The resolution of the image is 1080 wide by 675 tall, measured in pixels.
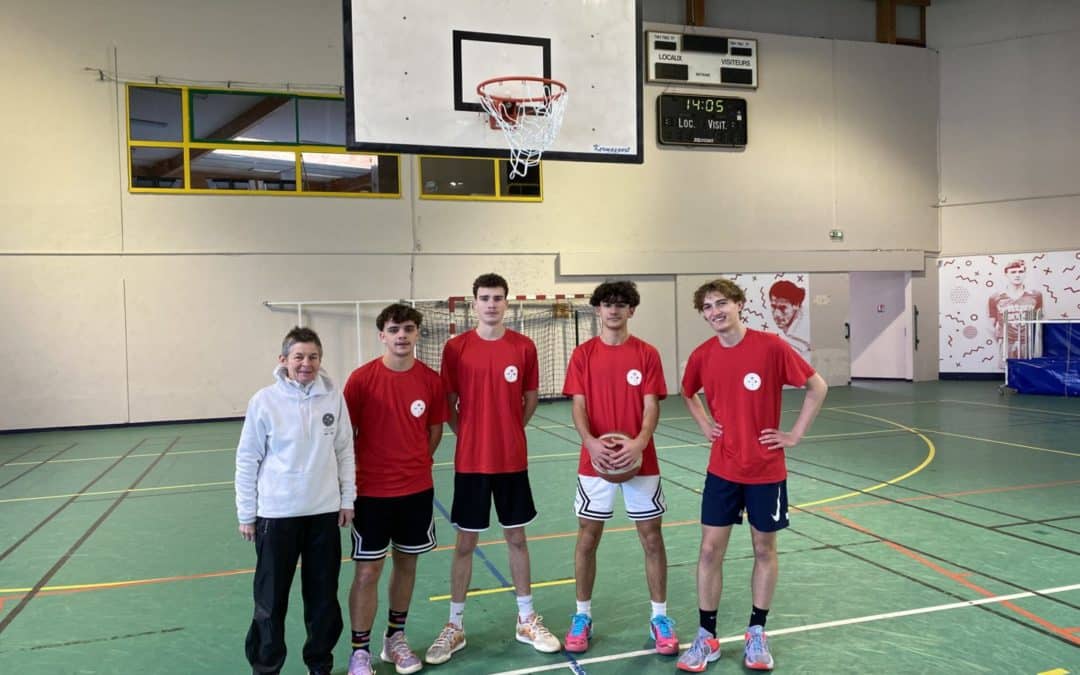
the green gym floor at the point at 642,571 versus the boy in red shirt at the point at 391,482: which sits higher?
the boy in red shirt at the point at 391,482

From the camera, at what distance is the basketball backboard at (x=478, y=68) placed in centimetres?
649

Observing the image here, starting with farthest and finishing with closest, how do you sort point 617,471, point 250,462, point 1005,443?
point 1005,443 → point 617,471 → point 250,462

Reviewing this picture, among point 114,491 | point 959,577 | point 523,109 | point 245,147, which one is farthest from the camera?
point 245,147

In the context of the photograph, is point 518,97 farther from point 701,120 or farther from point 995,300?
point 995,300

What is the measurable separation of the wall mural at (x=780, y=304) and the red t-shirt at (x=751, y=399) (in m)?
12.6

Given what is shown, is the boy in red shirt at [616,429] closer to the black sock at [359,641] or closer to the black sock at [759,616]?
the black sock at [759,616]

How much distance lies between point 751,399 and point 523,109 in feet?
13.7

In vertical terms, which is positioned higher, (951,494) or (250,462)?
(250,462)

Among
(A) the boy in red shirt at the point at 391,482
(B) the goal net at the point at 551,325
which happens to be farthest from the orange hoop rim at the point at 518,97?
(B) the goal net at the point at 551,325

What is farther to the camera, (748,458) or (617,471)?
(617,471)

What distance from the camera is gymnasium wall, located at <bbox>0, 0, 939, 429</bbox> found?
12141mm

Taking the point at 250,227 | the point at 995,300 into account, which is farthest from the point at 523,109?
the point at 995,300

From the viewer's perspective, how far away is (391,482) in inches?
140

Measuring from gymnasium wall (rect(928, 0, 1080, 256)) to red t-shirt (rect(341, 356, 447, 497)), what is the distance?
17017mm
